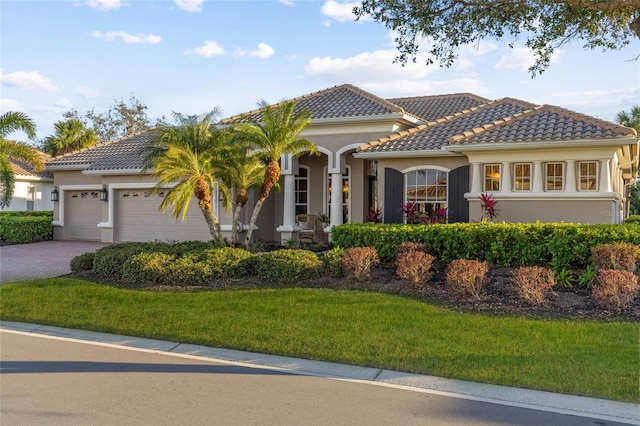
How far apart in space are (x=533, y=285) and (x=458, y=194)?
6793 mm

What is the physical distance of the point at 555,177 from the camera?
13938 millimetres

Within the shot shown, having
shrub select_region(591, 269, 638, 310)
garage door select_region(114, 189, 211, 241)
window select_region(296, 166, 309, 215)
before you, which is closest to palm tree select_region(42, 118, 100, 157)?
garage door select_region(114, 189, 211, 241)

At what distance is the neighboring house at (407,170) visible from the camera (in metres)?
13.7

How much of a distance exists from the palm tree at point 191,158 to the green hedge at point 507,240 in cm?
396

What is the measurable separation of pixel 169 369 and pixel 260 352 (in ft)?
4.10

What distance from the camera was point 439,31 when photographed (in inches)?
452

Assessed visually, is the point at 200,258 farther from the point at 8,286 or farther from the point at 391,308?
the point at 391,308

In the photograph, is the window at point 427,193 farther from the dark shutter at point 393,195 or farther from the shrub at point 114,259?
the shrub at point 114,259

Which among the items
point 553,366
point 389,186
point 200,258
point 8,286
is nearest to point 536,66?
point 389,186

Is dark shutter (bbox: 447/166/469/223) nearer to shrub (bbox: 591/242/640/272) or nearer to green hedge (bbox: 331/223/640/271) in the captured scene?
green hedge (bbox: 331/223/640/271)

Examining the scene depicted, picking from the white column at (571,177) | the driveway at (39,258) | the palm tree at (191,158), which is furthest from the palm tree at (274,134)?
the white column at (571,177)

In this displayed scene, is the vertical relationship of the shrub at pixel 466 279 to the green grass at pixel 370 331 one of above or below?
above

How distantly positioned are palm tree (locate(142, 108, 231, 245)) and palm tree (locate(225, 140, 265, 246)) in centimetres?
25

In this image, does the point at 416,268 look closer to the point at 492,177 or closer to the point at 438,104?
the point at 492,177
